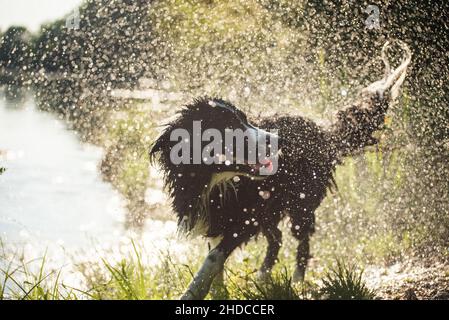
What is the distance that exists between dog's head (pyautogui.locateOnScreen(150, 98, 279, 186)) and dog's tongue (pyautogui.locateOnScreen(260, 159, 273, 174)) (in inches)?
0.6

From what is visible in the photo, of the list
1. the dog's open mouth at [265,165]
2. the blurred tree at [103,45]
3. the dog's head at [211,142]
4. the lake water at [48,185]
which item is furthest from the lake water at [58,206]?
the blurred tree at [103,45]

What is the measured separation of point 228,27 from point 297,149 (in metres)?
Result: 1.80

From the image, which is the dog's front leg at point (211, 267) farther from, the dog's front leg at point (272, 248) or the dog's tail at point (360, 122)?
the dog's tail at point (360, 122)

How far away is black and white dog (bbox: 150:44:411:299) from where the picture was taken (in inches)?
84.3

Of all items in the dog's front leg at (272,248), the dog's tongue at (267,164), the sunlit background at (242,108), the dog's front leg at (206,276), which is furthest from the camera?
the sunlit background at (242,108)

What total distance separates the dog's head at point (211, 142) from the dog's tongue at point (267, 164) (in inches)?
0.6

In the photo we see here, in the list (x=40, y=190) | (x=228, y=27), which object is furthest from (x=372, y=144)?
(x=40, y=190)

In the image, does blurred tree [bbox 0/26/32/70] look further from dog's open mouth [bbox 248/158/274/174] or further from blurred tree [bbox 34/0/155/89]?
dog's open mouth [bbox 248/158/274/174]

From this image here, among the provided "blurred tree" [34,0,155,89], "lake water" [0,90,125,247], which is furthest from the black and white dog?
"blurred tree" [34,0,155,89]

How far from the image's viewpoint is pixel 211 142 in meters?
2.13

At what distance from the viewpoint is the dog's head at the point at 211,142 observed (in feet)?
6.99

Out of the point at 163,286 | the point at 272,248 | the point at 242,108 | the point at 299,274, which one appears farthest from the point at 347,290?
the point at 242,108
